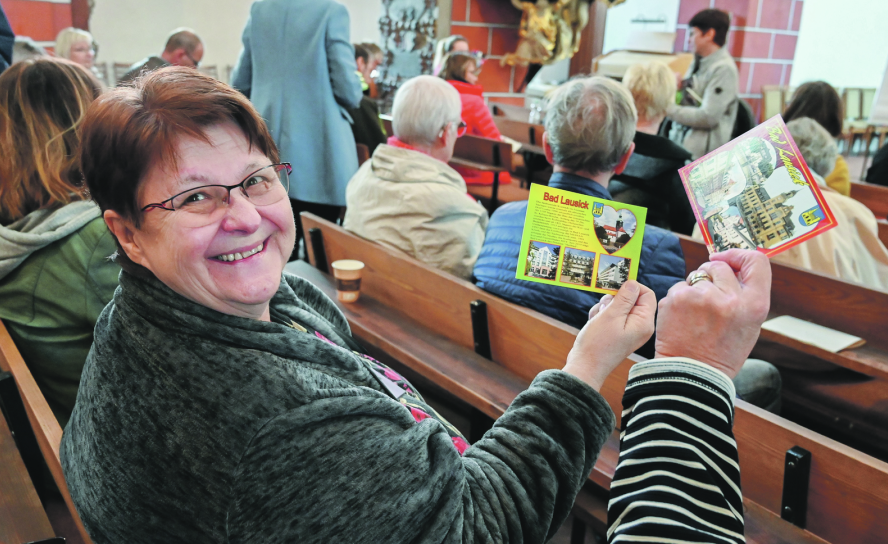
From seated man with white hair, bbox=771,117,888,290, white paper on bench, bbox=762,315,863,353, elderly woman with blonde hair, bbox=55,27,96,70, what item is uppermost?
elderly woman with blonde hair, bbox=55,27,96,70

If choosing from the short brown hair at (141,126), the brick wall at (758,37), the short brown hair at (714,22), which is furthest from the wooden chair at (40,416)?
the brick wall at (758,37)

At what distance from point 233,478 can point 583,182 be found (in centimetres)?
100

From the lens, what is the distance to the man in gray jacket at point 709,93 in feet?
14.2

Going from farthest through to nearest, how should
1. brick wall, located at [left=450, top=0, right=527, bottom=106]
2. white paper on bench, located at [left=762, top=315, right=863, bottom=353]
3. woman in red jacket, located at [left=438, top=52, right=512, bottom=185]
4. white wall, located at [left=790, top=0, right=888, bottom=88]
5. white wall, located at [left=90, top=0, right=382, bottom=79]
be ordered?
white wall, located at [left=790, top=0, right=888, bottom=88] < white wall, located at [left=90, top=0, right=382, bottom=79] < brick wall, located at [left=450, top=0, right=527, bottom=106] < woman in red jacket, located at [left=438, top=52, right=512, bottom=185] < white paper on bench, located at [left=762, top=315, right=863, bottom=353]

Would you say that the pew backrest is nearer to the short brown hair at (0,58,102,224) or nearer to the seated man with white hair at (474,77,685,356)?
the seated man with white hair at (474,77,685,356)

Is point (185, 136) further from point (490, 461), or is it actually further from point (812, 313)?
point (812, 313)

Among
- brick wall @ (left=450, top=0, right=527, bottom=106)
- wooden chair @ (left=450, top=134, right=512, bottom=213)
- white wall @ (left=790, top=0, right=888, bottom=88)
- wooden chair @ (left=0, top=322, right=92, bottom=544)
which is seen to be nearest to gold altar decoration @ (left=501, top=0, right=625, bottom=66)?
brick wall @ (left=450, top=0, right=527, bottom=106)

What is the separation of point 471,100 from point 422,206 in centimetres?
226

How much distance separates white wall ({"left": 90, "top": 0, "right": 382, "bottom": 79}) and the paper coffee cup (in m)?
6.06

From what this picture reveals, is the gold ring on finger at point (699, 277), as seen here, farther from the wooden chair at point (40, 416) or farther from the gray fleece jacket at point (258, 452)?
the wooden chair at point (40, 416)

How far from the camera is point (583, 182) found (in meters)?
1.45

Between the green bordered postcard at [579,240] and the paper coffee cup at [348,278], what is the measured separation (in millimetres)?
1225

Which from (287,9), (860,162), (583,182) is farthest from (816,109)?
(860,162)

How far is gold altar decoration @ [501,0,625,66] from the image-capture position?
21.3 ft
